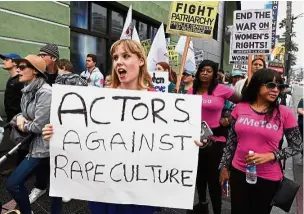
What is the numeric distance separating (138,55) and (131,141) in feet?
1.73

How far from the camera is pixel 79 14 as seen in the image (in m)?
8.73

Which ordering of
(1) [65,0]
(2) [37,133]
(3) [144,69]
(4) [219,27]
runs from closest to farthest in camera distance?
1. (3) [144,69]
2. (2) [37,133]
3. (1) [65,0]
4. (4) [219,27]

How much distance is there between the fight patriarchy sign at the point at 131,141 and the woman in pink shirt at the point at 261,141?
75cm

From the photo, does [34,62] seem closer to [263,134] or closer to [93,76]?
[263,134]

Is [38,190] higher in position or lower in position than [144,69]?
lower

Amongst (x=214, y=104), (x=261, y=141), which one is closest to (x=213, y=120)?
(x=214, y=104)

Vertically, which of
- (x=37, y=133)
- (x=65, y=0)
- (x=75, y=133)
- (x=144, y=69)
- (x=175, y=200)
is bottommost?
(x=175, y=200)

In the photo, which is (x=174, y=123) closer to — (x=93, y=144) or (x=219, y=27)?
(x=93, y=144)

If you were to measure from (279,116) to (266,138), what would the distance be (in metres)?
0.20

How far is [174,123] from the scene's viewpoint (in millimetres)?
2021

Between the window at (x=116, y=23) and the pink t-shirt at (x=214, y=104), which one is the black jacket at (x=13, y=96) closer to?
the pink t-shirt at (x=214, y=104)

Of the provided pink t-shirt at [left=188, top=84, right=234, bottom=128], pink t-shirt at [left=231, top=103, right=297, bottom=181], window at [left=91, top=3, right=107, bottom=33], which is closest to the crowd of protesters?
pink t-shirt at [left=231, top=103, right=297, bottom=181]

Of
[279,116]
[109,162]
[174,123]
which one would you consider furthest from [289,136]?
[109,162]

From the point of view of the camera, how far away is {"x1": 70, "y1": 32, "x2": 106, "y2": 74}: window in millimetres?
8664
